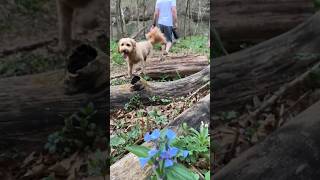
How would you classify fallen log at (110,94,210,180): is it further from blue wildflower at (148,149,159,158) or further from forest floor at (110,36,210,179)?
blue wildflower at (148,149,159,158)

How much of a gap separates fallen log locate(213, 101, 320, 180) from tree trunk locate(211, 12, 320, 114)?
9.0 inches

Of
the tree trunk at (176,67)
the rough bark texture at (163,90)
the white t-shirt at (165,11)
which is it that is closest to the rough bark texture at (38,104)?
the rough bark texture at (163,90)

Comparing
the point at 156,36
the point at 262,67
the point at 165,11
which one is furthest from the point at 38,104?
the point at 156,36

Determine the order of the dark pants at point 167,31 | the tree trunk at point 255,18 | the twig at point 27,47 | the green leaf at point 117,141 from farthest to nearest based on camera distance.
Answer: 1. the dark pants at point 167,31
2. the green leaf at point 117,141
3. the twig at point 27,47
4. the tree trunk at point 255,18

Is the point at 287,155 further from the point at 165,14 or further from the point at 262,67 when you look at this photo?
the point at 165,14

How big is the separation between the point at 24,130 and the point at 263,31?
138 centimetres

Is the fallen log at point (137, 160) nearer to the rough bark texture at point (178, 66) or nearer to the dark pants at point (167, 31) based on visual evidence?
the rough bark texture at point (178, 66)

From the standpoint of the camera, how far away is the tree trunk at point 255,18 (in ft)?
8.71

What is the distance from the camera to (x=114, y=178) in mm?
4605

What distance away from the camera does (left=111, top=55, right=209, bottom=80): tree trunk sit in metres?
8.54

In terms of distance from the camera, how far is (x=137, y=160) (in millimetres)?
4672

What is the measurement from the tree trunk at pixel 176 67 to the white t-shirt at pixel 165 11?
68cm

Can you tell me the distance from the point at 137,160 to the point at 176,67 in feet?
13.7

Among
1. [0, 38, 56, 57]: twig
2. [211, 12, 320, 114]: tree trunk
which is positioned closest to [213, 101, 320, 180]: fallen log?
[211, 12, 320, 114]: tree trunk
